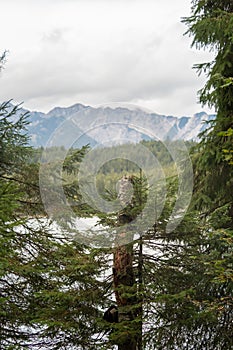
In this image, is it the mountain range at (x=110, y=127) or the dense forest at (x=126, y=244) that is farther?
the dense forest at (x=126, y=244)

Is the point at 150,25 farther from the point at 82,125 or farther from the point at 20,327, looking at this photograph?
the point at 20,327

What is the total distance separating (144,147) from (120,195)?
0.70 metres

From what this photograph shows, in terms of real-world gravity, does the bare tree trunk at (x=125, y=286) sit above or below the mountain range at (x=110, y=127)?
below

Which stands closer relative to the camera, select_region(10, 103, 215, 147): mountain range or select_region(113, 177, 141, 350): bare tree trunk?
select_region(10, 103, 215, 147): mountain range

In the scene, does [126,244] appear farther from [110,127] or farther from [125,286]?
[110,127]

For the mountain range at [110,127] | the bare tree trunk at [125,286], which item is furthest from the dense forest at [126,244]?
the mountain range at [110,127]

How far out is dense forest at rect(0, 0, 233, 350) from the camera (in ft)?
15.5

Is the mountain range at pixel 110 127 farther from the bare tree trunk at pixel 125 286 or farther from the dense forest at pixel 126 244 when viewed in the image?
the bare tree trunk at pixel 125 286

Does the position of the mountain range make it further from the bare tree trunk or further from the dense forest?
the bare tree trunk

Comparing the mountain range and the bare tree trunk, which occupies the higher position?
the mountain range

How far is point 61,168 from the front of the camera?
568 cm

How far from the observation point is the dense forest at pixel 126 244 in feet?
15.5

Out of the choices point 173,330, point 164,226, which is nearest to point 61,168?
point 164,226

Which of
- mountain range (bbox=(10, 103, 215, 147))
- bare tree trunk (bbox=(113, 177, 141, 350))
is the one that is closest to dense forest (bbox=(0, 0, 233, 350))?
bare tree trunk (bbox=(113, 177, 141, 350))
